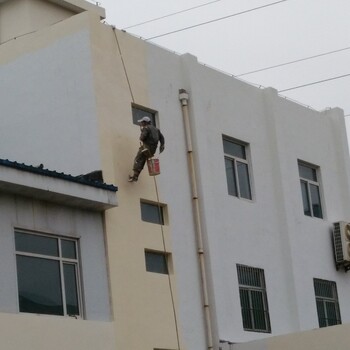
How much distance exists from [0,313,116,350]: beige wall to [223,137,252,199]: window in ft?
17.4

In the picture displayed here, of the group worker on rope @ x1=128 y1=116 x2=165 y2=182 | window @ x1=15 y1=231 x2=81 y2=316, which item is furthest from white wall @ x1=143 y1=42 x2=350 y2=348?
window @ x1=15 y1=231 x2=81 y2=316

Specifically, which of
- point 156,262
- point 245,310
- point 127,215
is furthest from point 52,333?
point 245,310

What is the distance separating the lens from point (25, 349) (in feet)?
59.8

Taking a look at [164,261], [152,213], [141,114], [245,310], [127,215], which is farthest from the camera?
[245,310]

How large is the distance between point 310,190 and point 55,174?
8.60 m

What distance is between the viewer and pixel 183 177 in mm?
22719

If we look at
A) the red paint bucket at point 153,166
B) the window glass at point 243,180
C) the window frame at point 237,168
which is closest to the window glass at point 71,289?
the red paint bucket at point 153,166

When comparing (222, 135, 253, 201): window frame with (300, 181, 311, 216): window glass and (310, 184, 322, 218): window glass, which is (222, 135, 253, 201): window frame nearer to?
(300, 181, 311, 216): window glass

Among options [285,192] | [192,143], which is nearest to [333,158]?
[285,192]

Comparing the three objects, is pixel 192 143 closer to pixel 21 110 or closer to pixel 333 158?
pixel 21 110

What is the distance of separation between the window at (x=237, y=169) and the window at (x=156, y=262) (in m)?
2.81

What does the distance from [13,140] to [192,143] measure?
344cm

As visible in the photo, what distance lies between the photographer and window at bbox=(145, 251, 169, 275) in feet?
70.0

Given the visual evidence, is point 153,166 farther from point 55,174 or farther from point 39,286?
point 39,286
